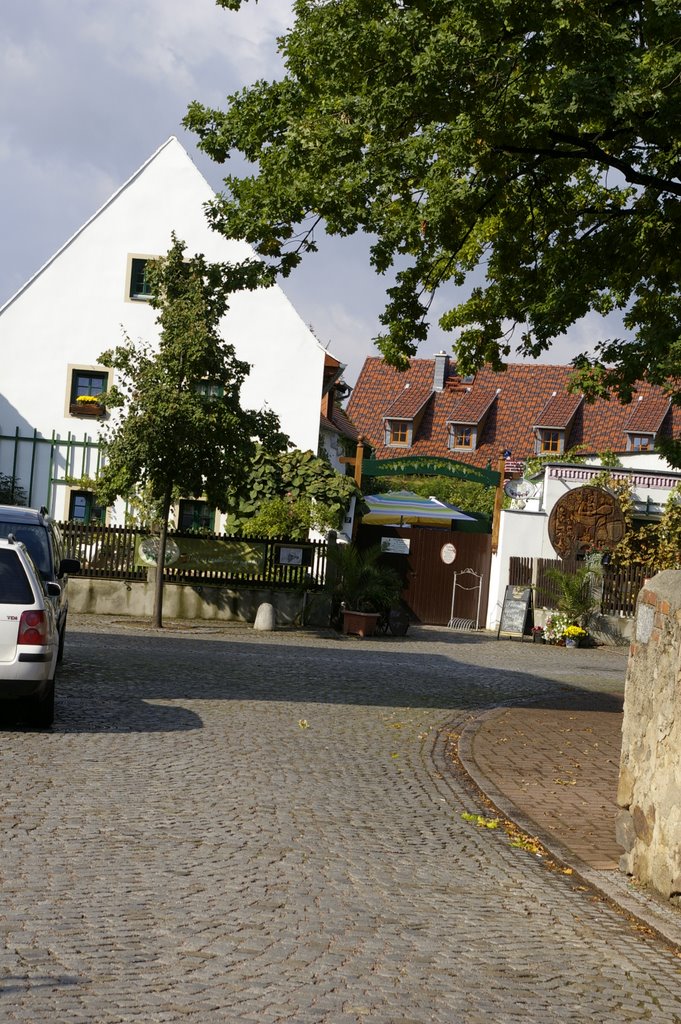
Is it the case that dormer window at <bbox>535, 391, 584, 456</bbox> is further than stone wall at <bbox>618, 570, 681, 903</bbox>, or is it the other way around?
dormer window at <bbox>535, 391, 584, 456</bbox>

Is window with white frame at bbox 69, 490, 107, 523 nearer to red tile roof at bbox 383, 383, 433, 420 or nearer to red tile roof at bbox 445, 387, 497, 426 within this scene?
red tile roof at bbox 383, 383, 433, 420

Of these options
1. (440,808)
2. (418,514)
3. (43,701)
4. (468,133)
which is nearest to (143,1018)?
(440,808)

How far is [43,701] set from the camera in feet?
35.5

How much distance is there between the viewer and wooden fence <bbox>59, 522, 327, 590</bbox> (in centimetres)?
2731

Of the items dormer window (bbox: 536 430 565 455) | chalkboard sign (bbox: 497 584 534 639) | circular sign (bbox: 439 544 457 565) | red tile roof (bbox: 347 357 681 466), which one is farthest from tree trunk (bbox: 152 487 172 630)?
dormer window (bbox: 536 430 565 455)

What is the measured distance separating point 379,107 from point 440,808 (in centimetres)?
675

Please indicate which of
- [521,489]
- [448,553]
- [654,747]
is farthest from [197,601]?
[654,747]

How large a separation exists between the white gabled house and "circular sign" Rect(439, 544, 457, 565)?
4.52 m

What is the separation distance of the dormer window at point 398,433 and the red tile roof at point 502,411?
342mm

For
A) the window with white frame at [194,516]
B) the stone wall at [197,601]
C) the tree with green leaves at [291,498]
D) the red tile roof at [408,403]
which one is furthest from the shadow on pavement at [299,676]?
the red tile roof at [408,403]

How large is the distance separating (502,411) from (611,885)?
5715 centimetres

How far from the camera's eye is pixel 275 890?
20.8 feet

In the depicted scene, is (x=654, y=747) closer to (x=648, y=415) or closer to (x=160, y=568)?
(x=160, y=568)

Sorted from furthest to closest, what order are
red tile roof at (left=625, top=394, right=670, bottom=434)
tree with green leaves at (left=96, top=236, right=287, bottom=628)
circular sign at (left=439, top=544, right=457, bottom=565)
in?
red tile roof at (left=625, top=394, right=670, bottom=434) → circular sign at (left=439, top=544, right=457, bottom=565) → tree with green leaves at (left=96, top=236, right=287, bottom=628)
